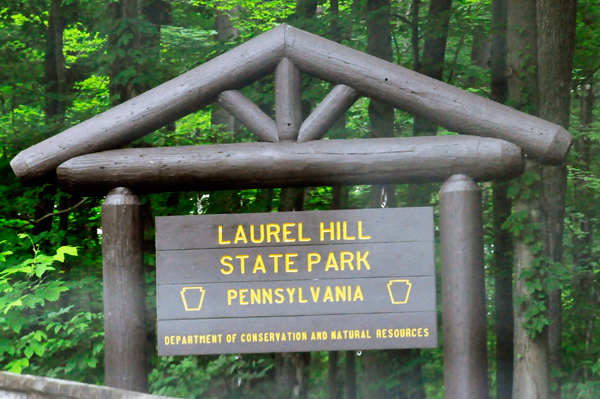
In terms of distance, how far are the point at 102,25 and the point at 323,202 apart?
419 cm

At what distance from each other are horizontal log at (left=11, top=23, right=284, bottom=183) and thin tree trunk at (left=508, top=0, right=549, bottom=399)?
375 cm

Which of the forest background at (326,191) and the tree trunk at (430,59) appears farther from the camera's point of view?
the tree trunk at (430,59)

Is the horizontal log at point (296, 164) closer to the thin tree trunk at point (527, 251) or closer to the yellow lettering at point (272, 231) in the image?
the yellow lettering at point (272, 231)

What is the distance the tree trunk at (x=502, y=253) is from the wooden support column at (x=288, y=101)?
18.4ft

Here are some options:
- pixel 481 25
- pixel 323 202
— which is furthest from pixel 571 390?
pixel 481 25

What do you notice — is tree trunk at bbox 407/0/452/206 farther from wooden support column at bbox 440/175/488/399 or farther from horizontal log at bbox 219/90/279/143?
horizontal log at bbox 219/90/279/143

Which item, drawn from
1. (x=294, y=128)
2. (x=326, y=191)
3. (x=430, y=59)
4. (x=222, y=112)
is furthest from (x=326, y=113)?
(x=222, y=112)

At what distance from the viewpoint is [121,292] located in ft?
14.7

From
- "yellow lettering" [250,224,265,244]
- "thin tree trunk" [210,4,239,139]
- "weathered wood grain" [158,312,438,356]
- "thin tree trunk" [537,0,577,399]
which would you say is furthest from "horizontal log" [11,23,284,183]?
"thin tree trunk" [210,4,239,139]

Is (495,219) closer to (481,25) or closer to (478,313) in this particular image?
(481,25)

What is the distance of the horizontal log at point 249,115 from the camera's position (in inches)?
177

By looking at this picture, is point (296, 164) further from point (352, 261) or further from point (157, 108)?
point (157, 108)

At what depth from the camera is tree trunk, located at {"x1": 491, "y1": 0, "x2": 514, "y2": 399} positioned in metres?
9.59

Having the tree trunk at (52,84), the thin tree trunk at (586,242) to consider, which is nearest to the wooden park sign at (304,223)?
the tree trunk at (52,84)
